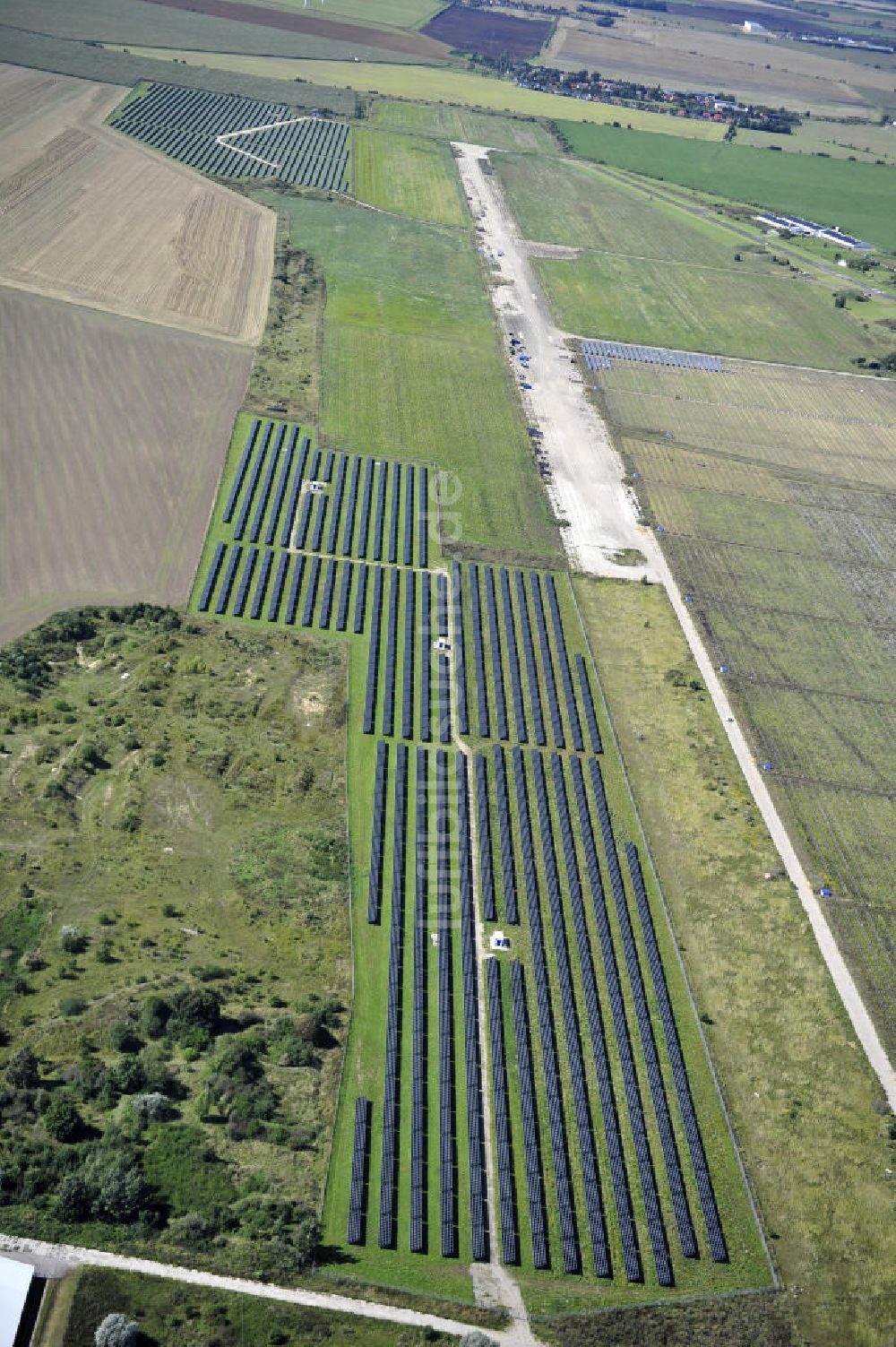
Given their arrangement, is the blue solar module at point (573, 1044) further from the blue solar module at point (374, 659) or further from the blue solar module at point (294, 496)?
the blue solar module at point (294, 496)

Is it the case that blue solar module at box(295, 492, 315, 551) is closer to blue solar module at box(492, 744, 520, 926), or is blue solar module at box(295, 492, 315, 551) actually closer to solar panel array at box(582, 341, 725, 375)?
blue solar module at box(492, 744, 520, 926)

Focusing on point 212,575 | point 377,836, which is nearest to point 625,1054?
point 377,836

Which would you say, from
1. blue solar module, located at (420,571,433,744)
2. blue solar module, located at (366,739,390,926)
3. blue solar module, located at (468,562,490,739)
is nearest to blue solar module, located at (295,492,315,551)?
blue solar module, located at (420,571,433,744)

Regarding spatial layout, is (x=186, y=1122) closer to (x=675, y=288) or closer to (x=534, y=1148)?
(x=534, y=1148)

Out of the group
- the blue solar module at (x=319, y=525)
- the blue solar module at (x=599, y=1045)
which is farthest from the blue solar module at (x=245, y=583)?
the blue solar module at (x=599, y=1045)

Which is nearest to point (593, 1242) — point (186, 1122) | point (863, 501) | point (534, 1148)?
point (534, 1148)

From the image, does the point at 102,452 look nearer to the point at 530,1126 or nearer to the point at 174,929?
the point at 174,929
